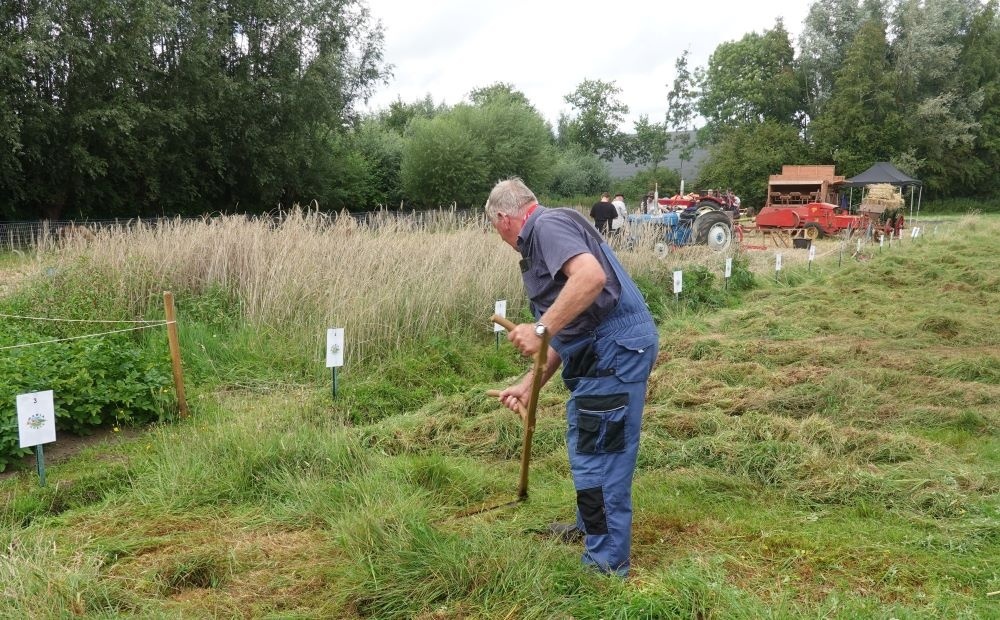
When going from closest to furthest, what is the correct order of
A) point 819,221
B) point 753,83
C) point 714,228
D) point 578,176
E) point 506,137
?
point 714,228 → point 819,221 → point 506,137 → point 578,176 → point 753,83

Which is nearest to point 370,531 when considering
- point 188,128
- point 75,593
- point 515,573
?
point 515,573

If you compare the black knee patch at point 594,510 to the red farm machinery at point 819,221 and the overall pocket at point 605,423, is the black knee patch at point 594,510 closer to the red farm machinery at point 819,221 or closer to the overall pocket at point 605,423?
the overall pocket at point 605,423

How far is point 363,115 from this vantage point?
88.5 ft

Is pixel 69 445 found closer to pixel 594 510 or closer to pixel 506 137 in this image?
pixel 594 510

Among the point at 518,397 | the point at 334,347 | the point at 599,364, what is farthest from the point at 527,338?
the point at 334,347

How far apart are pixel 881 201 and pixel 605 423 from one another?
20395mm

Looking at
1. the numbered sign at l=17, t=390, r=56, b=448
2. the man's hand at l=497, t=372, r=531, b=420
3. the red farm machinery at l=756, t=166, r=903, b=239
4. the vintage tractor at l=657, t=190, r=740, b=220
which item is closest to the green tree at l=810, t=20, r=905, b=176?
the red farm machinery at l=756, t=166, r=903, b=239

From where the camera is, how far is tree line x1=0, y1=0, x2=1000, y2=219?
1709 cm

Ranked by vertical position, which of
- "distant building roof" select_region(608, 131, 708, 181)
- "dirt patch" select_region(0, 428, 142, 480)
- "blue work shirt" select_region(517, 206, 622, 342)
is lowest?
"dirt patch" select_region(0, 428, 142, 480)

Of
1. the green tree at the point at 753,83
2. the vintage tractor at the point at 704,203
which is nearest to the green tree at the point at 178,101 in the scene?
the vintage tractor at the point at 704,203

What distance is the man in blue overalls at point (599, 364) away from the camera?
2729mm

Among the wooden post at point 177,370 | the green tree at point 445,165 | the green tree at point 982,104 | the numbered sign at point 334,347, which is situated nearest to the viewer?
the wooden post at point 177,370

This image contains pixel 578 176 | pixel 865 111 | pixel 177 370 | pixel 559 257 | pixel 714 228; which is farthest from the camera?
pixel 578 176

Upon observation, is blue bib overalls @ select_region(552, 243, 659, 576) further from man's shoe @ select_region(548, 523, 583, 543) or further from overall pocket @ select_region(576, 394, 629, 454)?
man's shoe @ select_region(548, 523, 583, 543)
